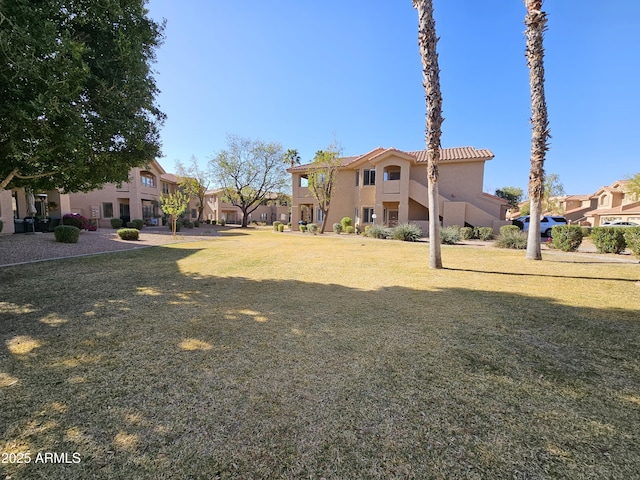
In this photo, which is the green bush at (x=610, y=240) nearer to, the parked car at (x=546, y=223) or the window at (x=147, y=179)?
the parked car at (x=546, y=223)

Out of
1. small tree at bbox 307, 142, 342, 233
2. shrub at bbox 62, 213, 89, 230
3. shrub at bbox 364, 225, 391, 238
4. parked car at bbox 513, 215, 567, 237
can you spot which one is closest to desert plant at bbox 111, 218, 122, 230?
shrub at bbox 62, 213, 89, 230

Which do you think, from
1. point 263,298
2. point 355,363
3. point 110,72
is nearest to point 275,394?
point 355,363

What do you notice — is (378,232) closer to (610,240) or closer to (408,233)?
(408,233)

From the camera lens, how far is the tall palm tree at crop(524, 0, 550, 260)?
452 inches

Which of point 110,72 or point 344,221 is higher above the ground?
point 110,72

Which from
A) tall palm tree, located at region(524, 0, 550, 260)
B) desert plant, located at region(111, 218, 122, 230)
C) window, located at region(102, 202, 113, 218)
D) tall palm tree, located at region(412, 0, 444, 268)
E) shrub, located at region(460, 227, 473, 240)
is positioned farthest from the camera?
window, located at region(102, 202, 113, 218)

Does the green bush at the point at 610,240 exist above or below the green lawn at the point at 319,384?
above

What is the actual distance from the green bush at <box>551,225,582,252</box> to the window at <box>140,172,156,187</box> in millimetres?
40227

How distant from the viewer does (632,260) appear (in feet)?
39.3

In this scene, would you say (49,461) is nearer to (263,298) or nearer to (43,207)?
(263,298)

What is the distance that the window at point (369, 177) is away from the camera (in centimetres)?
2889

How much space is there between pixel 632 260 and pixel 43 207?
1478 inches

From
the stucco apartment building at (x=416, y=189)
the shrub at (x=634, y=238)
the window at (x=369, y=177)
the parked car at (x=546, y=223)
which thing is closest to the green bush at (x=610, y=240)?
the shrub at (x=634, y=238)

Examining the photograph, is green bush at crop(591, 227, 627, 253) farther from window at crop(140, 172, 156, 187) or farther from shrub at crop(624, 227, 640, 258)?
window at crop(140, 172, 156, 187)
